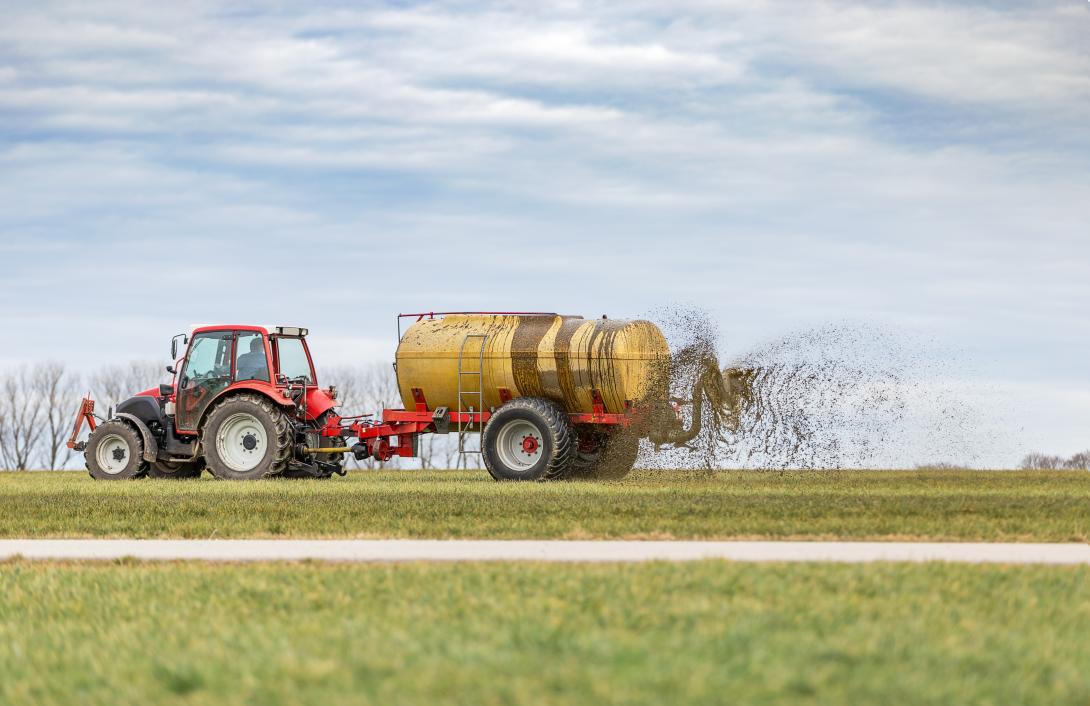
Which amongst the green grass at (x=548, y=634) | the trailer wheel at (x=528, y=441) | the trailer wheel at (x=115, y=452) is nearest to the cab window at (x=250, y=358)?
the trailer wheel at (x=115, y=452)

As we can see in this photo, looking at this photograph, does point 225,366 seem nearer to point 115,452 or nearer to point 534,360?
point 115,452

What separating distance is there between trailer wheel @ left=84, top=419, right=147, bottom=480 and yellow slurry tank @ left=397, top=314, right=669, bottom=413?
18.2ft

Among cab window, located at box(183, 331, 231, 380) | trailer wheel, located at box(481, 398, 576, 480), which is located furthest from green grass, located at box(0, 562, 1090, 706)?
cab window, located at box(183, 331, 231, 380)

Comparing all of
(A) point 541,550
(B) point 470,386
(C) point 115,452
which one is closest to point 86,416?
(C) point 115,452

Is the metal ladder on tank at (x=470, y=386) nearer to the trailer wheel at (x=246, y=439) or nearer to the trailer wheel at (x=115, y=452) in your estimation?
the trailer wheel at (x=246, y=439)

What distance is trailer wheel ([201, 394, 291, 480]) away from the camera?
79.6 feet

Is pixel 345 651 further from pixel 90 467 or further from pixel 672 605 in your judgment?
pixel 90 467

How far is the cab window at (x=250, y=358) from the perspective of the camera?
24.8m

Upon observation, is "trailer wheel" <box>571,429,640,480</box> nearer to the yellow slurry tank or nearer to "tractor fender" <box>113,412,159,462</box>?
the yellow slurry tank

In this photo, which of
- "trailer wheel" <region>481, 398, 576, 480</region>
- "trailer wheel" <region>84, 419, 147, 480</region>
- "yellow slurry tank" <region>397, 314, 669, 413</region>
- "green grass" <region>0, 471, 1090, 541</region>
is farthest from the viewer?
"trailer wheel" <region>84, 419, 147, 480</region>

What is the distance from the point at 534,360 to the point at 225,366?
5.84m

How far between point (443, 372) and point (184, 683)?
17.6 meters

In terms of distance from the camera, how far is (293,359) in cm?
2534

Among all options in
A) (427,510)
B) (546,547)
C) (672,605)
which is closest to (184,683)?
(672,605)
